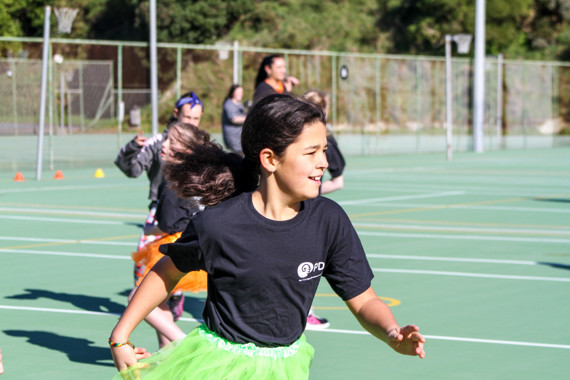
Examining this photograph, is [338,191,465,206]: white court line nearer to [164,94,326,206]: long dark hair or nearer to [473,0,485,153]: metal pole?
[164,94,326,206]: long dark hair

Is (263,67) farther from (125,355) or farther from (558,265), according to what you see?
(125,355)

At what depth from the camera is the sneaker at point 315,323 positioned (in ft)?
25.6

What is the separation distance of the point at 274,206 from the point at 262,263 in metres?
0.21

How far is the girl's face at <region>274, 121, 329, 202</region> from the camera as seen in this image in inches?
150

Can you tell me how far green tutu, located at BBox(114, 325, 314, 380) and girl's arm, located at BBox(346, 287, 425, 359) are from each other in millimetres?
257

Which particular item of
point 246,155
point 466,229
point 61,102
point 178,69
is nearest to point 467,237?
point 466,229

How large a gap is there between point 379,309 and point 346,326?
3.98m

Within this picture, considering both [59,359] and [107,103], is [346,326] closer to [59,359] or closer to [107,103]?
[59,359]

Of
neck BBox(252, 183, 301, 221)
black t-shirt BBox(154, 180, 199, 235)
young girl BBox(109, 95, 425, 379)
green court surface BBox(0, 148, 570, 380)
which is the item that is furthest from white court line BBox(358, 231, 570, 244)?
neck BBox(252, 183, 301, 221)

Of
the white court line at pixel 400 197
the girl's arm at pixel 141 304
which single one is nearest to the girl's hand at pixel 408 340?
the girl's arm at pixel 141 304

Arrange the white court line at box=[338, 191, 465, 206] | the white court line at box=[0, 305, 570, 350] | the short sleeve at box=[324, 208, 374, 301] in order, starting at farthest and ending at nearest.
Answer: the white court line at box=[338, 191, 465, 206] → the white court line at box=[0, 305, 570, 350] → the short sleeve at box=[324, 208, 374, 301]

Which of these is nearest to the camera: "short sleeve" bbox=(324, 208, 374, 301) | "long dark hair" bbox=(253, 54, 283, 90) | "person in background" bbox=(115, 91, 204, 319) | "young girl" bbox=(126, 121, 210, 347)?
"short sleeve" bbox=(324, 208, 374, 301)

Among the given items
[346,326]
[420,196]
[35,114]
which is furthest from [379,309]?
[35,114]

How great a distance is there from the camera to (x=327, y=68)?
106 feet
